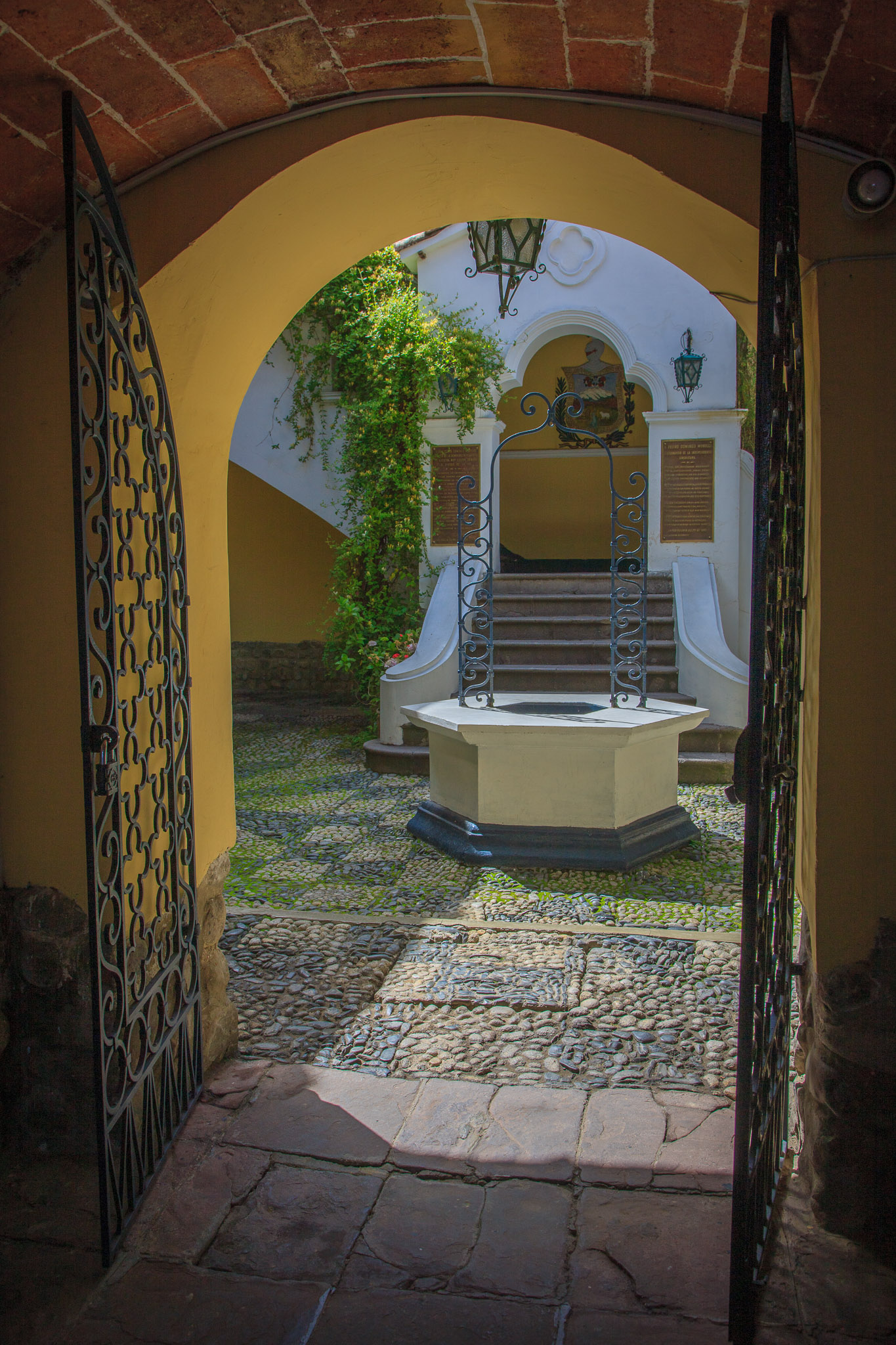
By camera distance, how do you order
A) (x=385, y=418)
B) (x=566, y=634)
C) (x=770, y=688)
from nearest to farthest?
1. (x=770, y=688)
2. (x=566, y=634)
3. (x=385, y=418)

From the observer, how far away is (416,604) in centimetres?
850

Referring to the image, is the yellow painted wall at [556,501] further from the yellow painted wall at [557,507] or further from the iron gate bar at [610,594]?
the iron gate bar at [610,594]

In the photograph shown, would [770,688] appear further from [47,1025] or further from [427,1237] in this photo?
[47,1025]

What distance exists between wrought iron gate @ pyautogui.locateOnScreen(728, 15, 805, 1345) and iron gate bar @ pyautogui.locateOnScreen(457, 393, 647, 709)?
2.89 m

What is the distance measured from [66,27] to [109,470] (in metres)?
0.78

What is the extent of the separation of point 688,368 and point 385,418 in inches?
110

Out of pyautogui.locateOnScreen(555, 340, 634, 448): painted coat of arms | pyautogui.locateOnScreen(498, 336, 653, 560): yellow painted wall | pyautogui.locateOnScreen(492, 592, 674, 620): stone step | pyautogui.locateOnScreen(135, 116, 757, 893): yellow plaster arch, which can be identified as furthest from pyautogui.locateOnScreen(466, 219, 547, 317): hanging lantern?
pyautogui.locateOnScreen(498, 336, 653, 560): yellow painted wall

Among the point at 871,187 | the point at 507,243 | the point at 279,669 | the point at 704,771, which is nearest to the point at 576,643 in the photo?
the point at 704,771

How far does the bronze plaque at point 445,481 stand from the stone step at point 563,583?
2.10 ft

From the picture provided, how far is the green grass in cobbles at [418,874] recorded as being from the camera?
13.0ft

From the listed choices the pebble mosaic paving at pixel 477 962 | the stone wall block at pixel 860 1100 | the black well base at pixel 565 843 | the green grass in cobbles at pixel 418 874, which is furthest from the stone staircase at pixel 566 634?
the stone wall block at pixel 860 1100

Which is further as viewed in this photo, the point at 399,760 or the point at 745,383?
the point at 745,383

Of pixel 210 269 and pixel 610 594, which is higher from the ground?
pixel 210 269

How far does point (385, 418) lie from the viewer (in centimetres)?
837
